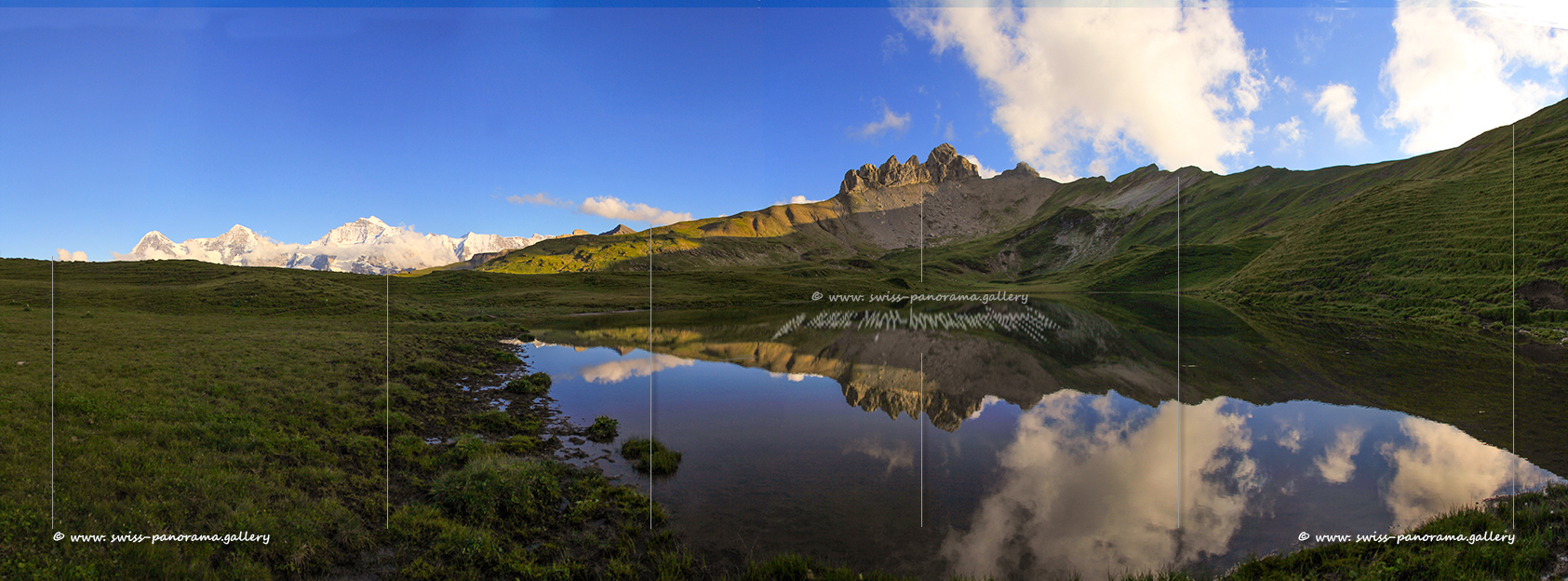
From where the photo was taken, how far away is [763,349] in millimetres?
40281

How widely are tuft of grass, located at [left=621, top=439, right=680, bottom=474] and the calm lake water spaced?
0.40 metres

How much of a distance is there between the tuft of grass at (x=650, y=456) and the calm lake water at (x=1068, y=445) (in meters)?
0.40

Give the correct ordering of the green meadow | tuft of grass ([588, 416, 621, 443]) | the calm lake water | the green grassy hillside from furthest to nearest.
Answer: the green grassy hillside
tuft of grass ([588, 416, 621, 443])
the calm lake water
the green meadow

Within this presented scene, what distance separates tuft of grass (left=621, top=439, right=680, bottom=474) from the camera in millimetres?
14867

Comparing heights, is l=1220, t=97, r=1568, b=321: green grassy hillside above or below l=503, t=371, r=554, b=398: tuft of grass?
above

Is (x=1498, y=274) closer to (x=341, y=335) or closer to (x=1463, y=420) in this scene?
A: (x=1463, y=420)

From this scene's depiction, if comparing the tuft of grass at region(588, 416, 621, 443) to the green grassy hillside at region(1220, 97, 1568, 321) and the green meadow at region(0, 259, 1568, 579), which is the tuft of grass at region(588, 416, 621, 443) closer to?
the green meadow at region(0, 259, 1568, 579)

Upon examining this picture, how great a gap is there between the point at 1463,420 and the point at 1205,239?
197314 mm

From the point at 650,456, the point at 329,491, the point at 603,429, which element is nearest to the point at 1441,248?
the point at 650,456

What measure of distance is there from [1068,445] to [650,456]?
13611mm

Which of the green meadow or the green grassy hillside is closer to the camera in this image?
the green meadow

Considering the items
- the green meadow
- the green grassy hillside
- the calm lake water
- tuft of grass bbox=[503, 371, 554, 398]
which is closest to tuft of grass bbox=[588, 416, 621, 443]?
the green meadow

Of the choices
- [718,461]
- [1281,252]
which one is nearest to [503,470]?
[718,461]

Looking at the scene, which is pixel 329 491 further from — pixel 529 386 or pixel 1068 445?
pixel 1068 445
